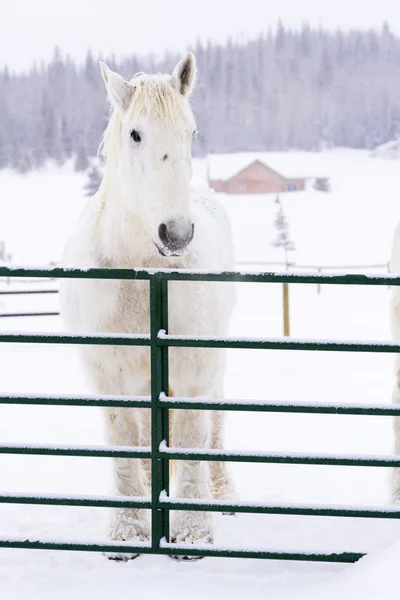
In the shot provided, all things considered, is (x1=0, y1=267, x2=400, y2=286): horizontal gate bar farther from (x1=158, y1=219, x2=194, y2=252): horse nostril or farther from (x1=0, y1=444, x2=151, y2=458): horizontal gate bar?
(x1=0, y1=444, x2=151, y2=458): horizontal gate bar

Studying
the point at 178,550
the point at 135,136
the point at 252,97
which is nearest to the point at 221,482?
the point at 178,550

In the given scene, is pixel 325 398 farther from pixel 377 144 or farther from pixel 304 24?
pixel 304 24

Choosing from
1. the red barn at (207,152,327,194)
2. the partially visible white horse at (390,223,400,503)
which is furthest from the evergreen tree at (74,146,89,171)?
the partially visible white horse at (390,223,400,503)

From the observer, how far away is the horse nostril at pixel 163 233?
3221 millimetres

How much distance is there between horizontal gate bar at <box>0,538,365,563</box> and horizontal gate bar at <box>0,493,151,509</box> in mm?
168

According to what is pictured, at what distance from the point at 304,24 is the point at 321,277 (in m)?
125

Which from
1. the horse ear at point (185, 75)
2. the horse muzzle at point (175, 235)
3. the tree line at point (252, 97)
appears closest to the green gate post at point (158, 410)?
the horse muzzle at point (175, 235)

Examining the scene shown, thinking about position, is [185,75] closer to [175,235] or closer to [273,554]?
[175,235]

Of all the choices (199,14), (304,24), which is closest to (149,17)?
(199,14)

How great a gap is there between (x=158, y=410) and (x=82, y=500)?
1.74 feet

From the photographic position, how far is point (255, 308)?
1917 centimetres

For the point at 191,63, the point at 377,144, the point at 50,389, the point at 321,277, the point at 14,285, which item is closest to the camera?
the point at 321,277

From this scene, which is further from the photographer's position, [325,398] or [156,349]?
[325,398]

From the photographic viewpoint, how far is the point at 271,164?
82250 millimetres
